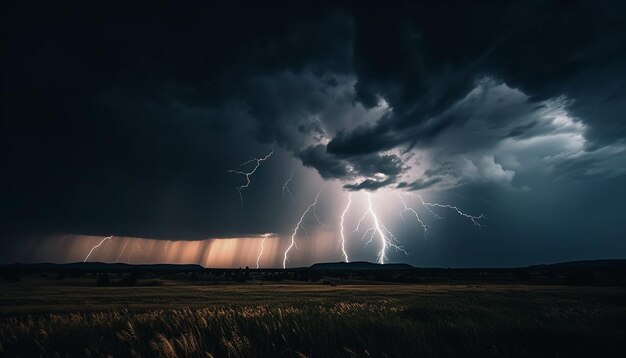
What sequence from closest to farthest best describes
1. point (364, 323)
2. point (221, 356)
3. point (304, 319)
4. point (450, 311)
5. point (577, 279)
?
point (221, 356)
point (364, 323)
point (304, 319)
point (450, 311)
point (577, 279)

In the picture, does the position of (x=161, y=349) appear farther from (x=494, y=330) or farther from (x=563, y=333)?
(x=563, y=333)

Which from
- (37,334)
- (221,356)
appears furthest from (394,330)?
(37,334)

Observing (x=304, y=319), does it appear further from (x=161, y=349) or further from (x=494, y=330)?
(x=494, y=330)

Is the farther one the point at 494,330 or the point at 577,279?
the point at 577,279

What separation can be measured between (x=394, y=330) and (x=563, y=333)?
9.78 feet

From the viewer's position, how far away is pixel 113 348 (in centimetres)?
502

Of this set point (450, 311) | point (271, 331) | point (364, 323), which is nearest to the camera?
point (271, 331)

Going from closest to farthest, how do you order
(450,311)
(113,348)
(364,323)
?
(113,348)
(364,323)
(450,311)

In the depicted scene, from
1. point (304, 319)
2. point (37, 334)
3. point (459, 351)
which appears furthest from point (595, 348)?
point (37, 334)

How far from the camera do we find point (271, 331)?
5441mm

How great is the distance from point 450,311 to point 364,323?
6.52m

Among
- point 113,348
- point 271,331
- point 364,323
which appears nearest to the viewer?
point 113,348

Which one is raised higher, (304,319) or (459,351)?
(304,319)

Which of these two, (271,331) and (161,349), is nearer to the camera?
(161,349)
